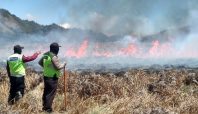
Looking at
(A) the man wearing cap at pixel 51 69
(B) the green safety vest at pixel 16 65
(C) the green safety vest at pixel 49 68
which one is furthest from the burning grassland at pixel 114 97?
(C) the green safety vest at pixel 49 68

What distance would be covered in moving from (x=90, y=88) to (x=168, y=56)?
56.4m

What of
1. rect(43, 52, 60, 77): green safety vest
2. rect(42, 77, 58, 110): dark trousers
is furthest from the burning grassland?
rect(43, 52, 60, 77): green safety vest

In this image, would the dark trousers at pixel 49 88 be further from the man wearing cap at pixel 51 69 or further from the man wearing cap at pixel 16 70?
the man wearing cap at pixel 16 70

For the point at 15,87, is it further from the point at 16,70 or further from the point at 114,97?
the point at 114,97

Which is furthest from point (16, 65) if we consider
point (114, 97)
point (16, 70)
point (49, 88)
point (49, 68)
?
point (114, 97)

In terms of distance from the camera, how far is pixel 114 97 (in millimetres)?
17750

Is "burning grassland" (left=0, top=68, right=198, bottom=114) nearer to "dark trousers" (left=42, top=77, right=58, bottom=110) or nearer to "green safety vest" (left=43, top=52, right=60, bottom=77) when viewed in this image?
"dark trousers" (left=42, top=77, right=58, bottom=110)

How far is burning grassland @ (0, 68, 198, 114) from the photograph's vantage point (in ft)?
49.2

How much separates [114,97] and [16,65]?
348 cm

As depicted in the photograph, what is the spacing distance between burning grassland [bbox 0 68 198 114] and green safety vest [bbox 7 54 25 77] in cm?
81

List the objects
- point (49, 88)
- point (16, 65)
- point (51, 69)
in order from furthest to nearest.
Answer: point (16, 65), point (49, 88), point (51, 69)

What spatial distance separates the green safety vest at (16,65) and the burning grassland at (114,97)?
81cm

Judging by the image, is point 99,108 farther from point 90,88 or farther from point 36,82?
point 36,82

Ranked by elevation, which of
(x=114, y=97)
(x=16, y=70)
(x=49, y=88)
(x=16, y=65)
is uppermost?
(x=16, y=65)
